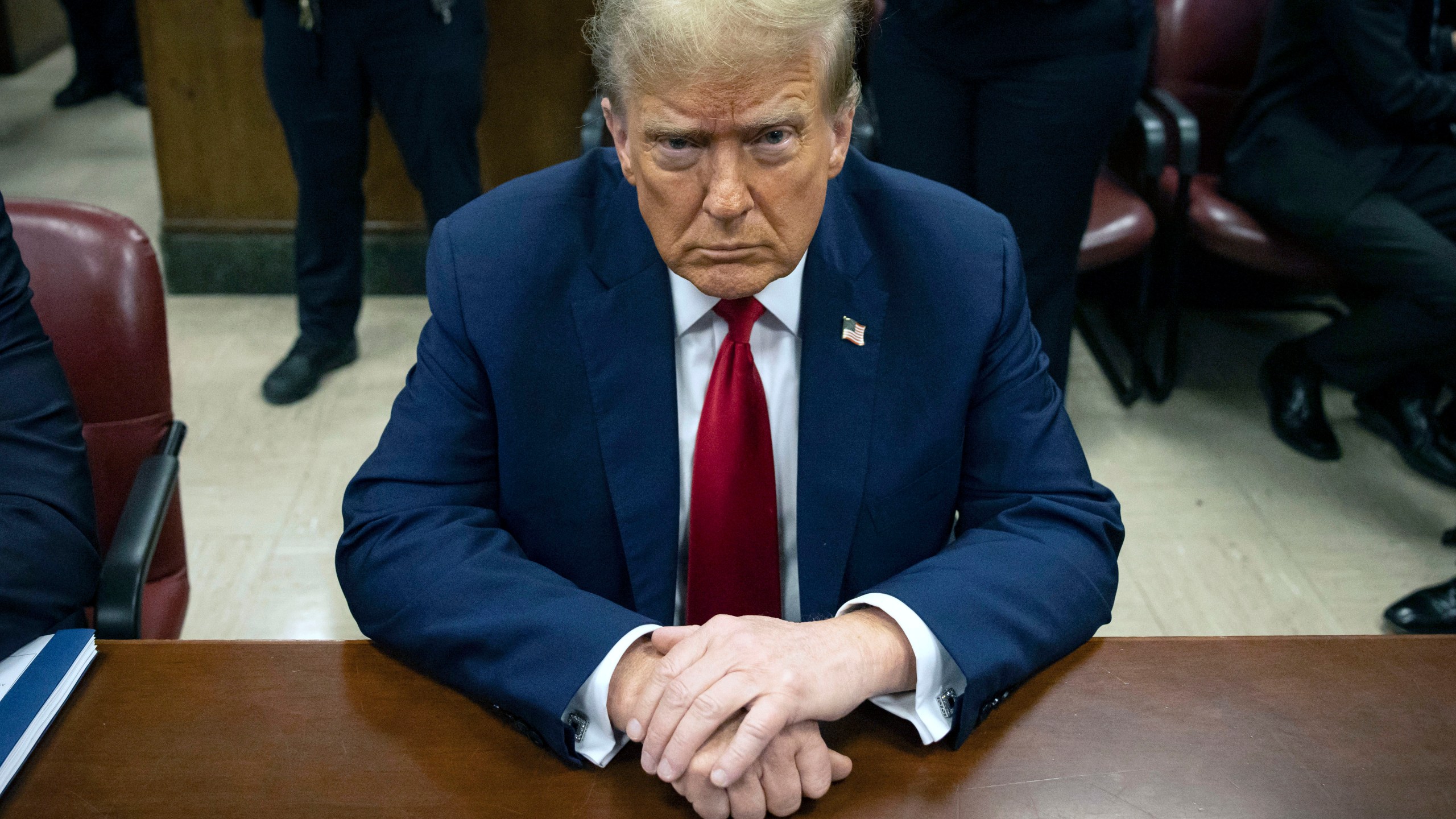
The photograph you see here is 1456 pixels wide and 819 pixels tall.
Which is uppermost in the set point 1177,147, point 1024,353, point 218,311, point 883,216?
point 883,216

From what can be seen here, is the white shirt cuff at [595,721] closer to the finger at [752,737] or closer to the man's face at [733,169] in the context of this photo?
the finger at [752,737]

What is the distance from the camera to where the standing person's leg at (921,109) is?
107 inches

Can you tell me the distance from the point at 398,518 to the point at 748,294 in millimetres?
428

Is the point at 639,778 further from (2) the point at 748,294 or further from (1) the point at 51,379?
(1) the point at 51,379

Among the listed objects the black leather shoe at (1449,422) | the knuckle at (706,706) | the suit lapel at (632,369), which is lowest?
the black leather shoe at (1449,422)

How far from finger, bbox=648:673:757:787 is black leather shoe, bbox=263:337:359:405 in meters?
2.58

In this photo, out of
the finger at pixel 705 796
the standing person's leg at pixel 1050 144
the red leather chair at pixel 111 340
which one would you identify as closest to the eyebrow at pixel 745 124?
the finger at pixel 705 796

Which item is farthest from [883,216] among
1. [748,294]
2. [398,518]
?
[398,518]

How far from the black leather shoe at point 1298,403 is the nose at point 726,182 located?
2512mm

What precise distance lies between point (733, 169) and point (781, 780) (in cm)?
56

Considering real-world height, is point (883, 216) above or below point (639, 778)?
above

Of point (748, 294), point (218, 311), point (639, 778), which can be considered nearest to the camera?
point (639, 778)

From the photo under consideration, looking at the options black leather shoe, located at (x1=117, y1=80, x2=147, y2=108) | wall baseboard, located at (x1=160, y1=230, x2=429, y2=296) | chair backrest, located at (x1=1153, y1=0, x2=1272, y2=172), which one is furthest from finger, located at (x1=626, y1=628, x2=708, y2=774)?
black leather shoe, located at (x1=117, y1=80, x2=147, y2=108)

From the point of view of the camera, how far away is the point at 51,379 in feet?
4.70
